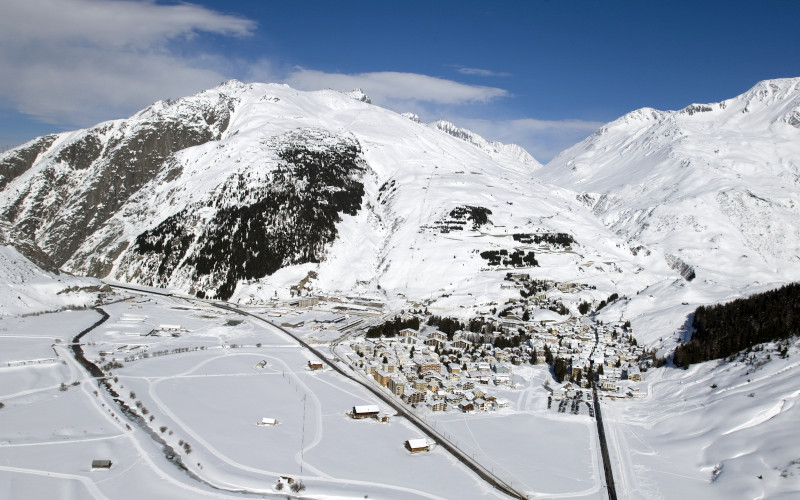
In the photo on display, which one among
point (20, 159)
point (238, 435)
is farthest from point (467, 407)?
point (20, 159)

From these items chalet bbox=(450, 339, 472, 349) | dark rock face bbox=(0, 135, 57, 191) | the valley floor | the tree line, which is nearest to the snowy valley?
the valley floor

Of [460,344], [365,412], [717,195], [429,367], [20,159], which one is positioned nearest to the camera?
[365,412]

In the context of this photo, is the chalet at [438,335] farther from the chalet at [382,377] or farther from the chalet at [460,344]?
the chalet at [382,377]

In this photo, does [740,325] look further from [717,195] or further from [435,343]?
[717,195]

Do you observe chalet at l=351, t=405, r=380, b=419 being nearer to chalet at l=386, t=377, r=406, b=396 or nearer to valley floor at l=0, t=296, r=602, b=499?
valley floor at l=0, t=296, r=602, b=499

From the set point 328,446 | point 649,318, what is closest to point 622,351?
point 649,318

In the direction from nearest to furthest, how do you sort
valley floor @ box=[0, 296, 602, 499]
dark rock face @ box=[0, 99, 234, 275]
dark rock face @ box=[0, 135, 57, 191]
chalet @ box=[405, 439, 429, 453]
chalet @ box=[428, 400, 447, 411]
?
valley floor @ box=[0, 296, 602, 499]
chalet @ box=[405, 439, 429, 453]
chalet @ box=[428, 400, 447, 411]
dark rock face @ box=[0, 99, 234, 275]
dark rock face @ box=[0, 135, 57, 191]

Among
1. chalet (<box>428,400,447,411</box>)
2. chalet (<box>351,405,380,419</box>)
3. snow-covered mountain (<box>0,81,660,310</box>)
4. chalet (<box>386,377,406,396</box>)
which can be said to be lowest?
chalet (<box>351,405,380,419</box>)
